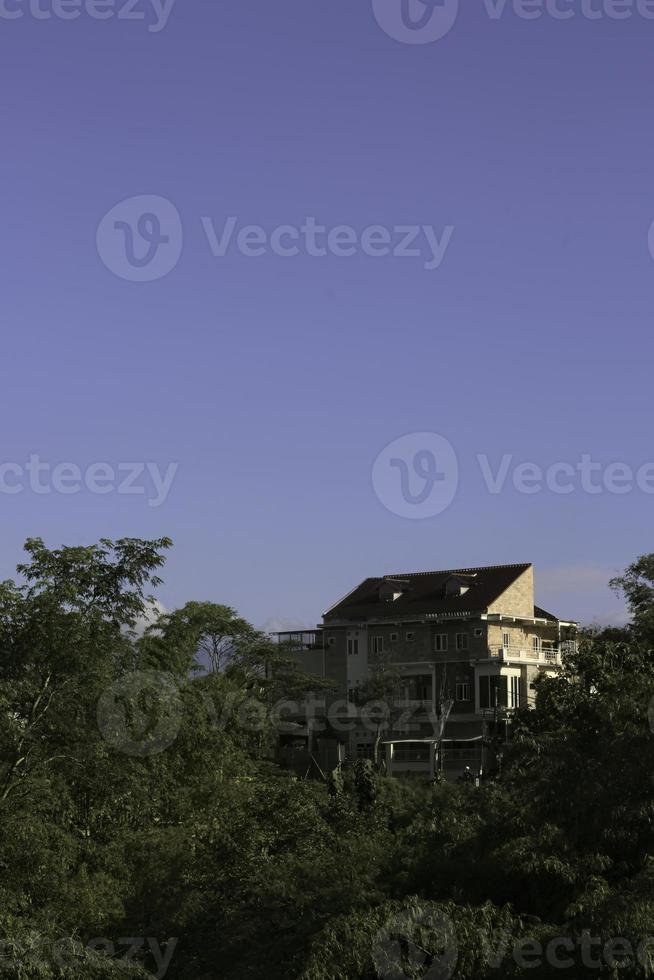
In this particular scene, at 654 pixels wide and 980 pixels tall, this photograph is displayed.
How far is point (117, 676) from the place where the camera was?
26453 millimetres

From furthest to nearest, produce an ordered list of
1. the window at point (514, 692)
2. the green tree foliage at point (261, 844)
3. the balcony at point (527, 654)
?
the balcony at point (527, 654) → the window at point (514, 692) → the green tree foliage at point (261, 844)

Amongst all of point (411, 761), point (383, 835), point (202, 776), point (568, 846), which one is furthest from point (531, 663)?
point (568, 846)

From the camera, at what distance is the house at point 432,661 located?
71.2 m

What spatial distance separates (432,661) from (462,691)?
2.56 metres

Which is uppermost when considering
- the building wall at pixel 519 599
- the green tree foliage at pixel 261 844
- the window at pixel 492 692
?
the building wall at pixel 519 599

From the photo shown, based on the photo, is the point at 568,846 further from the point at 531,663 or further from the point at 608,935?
the point at 531,663

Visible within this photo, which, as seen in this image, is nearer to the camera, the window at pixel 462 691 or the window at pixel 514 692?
the window at pixel 514 692

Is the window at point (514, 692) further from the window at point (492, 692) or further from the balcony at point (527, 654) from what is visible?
the balcony at point (527, 654)

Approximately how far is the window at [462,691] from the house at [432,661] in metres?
0.05

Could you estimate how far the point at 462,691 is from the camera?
72562mm

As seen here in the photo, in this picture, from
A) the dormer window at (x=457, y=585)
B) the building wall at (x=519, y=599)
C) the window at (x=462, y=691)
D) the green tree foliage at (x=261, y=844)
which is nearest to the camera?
the green tree foliage at (x=261, y=844)

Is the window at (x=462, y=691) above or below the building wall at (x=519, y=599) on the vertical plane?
below

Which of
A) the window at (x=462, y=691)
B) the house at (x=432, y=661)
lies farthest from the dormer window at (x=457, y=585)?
the window at (x=462, y=691)

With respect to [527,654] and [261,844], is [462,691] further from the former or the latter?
[261,844]
